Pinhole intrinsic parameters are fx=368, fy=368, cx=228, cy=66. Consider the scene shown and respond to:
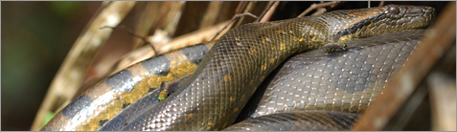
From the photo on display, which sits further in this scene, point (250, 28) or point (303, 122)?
point (250, 28)

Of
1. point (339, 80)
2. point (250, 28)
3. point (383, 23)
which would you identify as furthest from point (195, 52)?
point (383, 23)

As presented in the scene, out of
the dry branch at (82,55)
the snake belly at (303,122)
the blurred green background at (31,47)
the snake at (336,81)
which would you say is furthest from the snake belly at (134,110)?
the blurred green background at (31,47)

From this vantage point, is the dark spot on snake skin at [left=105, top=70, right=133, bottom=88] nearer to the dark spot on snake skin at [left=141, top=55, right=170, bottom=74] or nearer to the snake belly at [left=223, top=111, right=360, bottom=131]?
the dark spot on snake skin at [left=141, top=55, right=170, bottom=74]

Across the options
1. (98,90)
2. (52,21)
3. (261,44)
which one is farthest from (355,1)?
(52,21)

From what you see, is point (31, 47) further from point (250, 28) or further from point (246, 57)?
point (246, 57)

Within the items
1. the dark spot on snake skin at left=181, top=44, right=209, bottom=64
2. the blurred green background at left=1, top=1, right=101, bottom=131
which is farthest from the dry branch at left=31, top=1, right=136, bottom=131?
the dark spot on snake skin at left=181, top=44, right=209, bottom=64

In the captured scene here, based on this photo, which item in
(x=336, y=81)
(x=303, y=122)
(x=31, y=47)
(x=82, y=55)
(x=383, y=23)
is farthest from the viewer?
(x=31, y=47)

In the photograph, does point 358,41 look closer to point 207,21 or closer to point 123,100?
point 123,100

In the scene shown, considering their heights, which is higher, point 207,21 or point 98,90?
point 207,21
